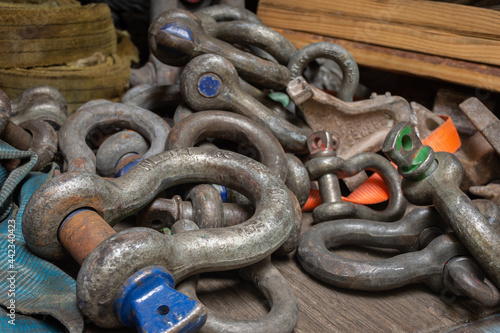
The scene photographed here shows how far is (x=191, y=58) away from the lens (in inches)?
78.6

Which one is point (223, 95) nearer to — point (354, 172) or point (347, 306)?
point (354, 172)

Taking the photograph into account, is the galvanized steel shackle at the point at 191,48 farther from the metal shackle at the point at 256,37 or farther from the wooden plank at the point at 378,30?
the wooden plank at the point at 378,30

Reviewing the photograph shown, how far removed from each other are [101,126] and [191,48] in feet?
1.71

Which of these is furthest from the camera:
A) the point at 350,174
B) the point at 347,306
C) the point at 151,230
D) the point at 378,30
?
the point at 378,30

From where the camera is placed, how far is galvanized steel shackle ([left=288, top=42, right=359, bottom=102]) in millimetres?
2212

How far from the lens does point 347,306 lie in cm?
139

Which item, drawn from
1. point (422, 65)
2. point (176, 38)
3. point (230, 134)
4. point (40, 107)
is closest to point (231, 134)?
point (230, 134)

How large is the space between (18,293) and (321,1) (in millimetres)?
2365

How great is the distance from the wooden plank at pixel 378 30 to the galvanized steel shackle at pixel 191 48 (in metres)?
0.83

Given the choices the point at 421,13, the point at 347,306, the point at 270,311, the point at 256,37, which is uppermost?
the point at 421,13

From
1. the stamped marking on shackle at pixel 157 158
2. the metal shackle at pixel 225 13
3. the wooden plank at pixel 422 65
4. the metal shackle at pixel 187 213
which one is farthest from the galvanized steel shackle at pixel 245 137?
the wooden plank at pixel 422 65

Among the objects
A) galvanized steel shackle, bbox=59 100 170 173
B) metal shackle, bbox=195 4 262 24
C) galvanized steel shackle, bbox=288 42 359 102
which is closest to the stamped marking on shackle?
galvanized steel shackle, bbox=59 100 170 173

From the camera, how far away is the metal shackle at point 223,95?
1877mm

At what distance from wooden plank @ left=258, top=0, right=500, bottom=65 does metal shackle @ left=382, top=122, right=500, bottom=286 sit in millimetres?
1082
